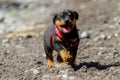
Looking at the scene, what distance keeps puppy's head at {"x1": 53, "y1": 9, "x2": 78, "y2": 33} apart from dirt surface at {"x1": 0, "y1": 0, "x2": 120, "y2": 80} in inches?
29.5

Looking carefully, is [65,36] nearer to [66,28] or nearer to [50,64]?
[66,28]

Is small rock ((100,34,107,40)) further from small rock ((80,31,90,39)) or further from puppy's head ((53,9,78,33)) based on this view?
puppy's head ((53,9,78,33))

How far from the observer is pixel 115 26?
1521 cm

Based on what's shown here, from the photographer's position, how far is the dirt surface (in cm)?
937

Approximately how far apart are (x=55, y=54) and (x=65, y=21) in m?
3.04

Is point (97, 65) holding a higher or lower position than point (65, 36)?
lower

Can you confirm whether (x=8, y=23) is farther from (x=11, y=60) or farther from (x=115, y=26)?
(x=11, y=60)

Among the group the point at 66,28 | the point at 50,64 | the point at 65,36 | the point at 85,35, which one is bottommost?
the point at 85,35

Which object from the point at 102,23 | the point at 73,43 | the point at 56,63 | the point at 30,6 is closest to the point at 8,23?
the point at 30,6

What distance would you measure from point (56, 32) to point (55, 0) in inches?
582

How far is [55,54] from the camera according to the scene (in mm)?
12320

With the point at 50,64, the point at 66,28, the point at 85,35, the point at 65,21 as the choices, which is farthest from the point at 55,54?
the point at 65,21

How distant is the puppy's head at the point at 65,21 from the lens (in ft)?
30.9

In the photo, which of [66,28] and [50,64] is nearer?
[66,28]
